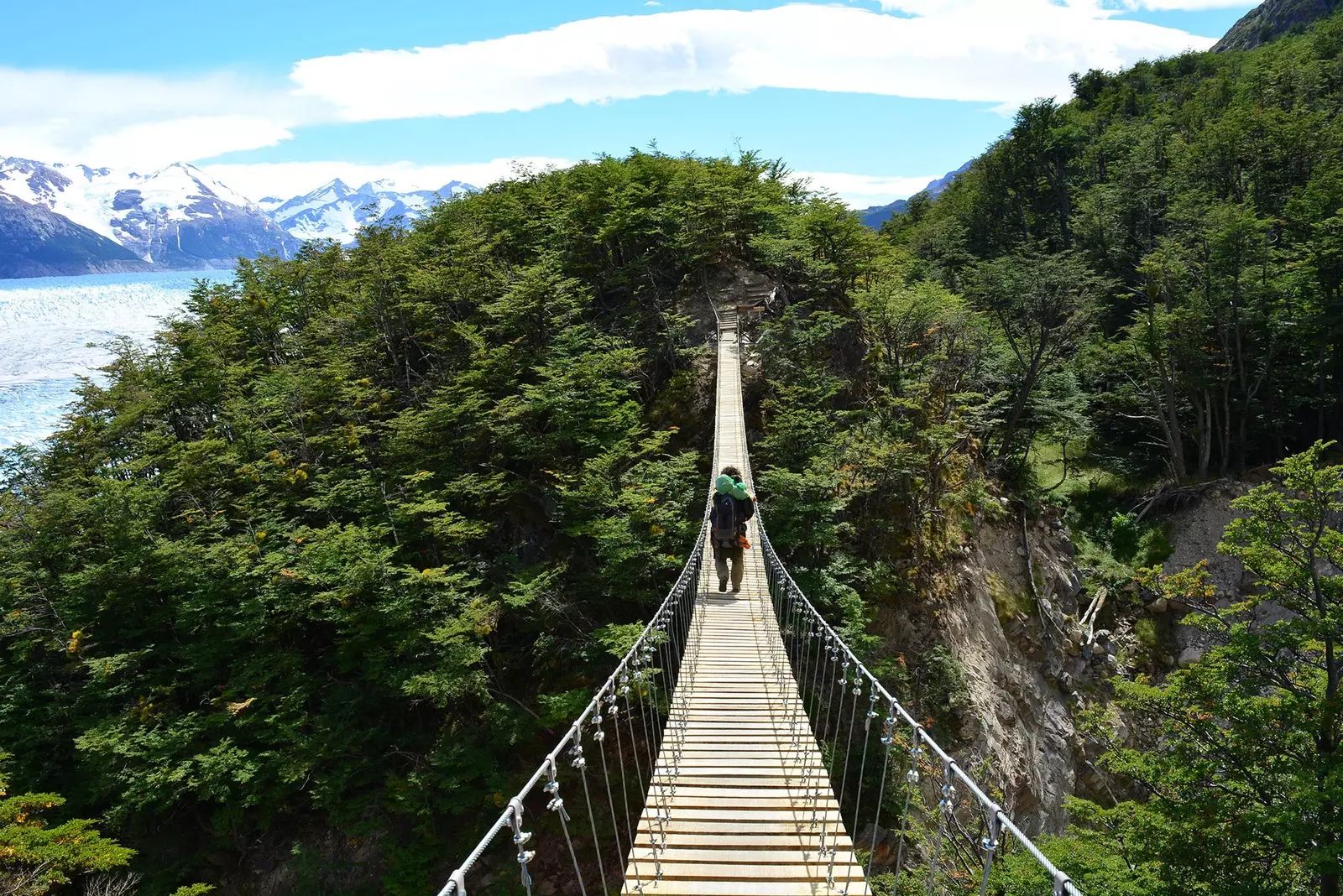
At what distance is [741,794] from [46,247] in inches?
5666

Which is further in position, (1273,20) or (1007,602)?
(1273,20)

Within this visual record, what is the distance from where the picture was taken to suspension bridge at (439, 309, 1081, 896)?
10.5 ft

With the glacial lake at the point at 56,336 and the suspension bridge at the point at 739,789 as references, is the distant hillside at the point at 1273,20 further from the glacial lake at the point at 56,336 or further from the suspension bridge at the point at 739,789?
the glacial lake at the point at 56,336

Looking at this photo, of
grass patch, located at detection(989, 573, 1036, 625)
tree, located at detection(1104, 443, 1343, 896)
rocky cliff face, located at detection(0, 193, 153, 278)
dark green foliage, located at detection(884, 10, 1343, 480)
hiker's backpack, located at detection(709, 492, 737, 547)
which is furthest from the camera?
rocky cliff face, located at detection(0, 193, 153, 278)

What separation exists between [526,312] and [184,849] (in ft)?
40.1

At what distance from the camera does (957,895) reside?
7.18 metres

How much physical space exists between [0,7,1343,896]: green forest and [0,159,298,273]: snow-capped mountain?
115m

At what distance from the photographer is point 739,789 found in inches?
160

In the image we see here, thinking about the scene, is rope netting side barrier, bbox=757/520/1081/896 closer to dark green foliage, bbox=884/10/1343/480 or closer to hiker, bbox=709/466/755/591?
hiker, bbox=709/466/755/591

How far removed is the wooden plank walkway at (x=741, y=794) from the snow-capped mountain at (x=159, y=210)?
128700 millimetres

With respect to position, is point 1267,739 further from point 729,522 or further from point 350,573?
point 350,573

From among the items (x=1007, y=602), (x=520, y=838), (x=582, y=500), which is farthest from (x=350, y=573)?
(x=1007, y=602)

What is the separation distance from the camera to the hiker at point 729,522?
270 inches

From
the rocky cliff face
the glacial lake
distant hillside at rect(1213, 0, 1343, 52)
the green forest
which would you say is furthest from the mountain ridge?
distant hillside at rect(1213, 0, 1343, 52)
